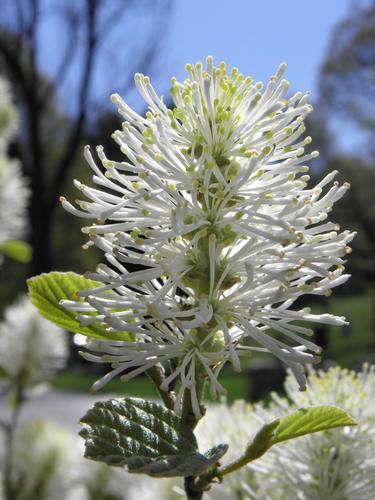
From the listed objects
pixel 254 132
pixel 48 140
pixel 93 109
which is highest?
pixel 48 140

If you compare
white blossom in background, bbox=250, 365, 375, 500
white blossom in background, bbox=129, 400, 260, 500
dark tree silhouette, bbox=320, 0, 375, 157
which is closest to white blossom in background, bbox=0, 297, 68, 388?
white blossom in background, bbox=129, 400, 260, 500

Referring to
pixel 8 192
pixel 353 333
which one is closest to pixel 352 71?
pixel 353 333

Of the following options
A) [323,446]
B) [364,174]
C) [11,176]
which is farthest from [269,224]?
[364,174]

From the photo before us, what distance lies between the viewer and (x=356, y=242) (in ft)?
43.8

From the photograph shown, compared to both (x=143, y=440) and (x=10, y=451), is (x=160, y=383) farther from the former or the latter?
(x=10, y=451)

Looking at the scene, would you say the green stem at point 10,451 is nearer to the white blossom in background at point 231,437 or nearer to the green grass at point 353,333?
the white blossom in background at point 231,437

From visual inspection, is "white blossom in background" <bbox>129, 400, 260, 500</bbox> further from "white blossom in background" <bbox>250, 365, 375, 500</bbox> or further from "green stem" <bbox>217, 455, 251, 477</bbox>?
"green stem" <bbox>217, 455, 251, 477</bbox>

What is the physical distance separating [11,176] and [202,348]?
1.70 m

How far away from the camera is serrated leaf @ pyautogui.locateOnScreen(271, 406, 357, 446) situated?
50cm

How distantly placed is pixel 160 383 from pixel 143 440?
0.29 ft

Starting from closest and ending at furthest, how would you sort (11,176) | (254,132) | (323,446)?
(254,132)
(323,446)
(11,176)

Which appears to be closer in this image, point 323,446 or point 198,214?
point 198,214

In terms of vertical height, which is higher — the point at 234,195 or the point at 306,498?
the point at 234,195

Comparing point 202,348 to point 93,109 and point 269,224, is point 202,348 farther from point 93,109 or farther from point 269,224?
point 93,109
